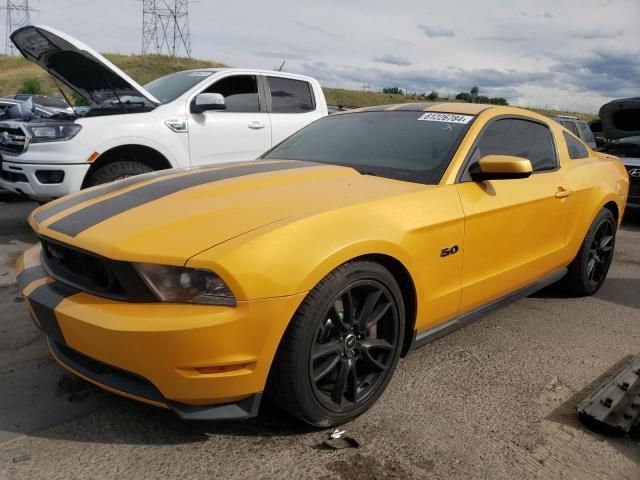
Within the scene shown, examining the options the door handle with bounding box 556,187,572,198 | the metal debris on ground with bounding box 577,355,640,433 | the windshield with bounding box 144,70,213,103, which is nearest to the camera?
the metal debris on ground with bounding box 577,355,640,433

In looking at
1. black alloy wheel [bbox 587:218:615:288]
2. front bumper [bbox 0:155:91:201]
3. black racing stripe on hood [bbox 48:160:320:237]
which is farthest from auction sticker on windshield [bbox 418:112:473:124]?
front bumper [bbox 0:155:91:201]

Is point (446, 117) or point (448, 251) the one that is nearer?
point (448, 251)

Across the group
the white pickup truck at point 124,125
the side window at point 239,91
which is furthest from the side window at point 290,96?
the side window at point 239,91

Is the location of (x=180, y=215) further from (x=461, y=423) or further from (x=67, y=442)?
(x=461, y=423)

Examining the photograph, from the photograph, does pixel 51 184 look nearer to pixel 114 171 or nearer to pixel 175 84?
pixel 114 171

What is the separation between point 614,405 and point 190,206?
2141mm

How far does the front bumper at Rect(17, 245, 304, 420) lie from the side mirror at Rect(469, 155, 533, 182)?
1419 millimetres

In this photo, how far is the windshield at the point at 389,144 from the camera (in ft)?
9.86

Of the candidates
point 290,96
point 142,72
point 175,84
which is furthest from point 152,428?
point 142,72

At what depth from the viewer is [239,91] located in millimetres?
6422

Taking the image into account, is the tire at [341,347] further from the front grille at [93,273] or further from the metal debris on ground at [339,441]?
the front grille at [93,273]

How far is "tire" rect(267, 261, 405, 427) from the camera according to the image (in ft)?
6.97

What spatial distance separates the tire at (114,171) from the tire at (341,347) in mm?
3753

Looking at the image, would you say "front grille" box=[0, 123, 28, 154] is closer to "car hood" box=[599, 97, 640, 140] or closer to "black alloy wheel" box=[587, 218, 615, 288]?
"black alloy wheel" box=[587, 218, 615, 288]
